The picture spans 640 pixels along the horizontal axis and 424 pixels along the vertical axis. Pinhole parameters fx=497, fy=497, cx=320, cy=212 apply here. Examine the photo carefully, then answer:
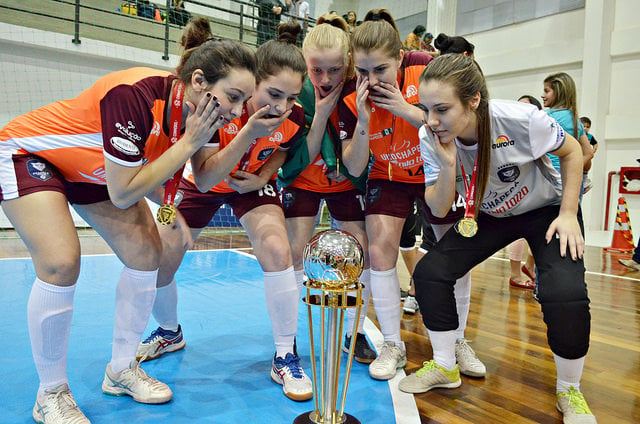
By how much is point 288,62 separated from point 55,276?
3.74 ft

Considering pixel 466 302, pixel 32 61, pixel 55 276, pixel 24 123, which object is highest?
pixel 32 61

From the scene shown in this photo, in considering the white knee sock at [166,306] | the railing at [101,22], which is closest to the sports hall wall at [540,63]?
the railing at [101,22]

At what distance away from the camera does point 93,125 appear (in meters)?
1.72

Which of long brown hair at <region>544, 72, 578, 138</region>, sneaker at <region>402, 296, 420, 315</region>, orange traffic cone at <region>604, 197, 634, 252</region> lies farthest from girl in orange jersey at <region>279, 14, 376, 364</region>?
orange traffic cone at <region>604, 197, 634, 252</region>

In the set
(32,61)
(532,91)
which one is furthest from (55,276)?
(532,91)

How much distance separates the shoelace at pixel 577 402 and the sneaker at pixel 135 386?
150 cm

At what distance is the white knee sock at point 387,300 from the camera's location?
2.29 m

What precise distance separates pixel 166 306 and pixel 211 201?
57 centimetres

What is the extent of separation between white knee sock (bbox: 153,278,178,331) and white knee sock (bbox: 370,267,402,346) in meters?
0.96

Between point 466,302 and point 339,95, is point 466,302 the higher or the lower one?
the lower one

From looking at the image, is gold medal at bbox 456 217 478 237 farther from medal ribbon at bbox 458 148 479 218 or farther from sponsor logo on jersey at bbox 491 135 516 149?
sponsor logo on jersey at bbox 491 135 516 149

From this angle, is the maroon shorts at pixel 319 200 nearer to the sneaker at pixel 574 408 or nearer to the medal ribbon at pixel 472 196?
the medal ribbon at pixel 472 196

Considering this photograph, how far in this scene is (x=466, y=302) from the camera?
93.7 inches

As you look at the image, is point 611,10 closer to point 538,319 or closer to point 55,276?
Answer: point 538,319
